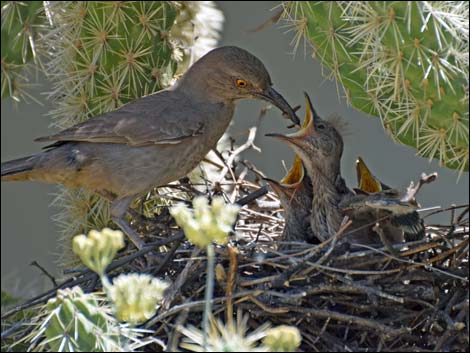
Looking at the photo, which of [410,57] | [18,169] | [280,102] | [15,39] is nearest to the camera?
[410,57]

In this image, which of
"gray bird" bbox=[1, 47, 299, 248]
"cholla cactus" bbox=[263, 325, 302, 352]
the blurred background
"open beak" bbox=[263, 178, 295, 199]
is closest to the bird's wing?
"gray bird" bbox=[1, 47, 299, 248]

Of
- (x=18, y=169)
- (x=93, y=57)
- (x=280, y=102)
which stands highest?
(x=93, y=57)

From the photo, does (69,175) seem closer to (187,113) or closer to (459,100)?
(187,113)

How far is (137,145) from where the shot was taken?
15.0ft

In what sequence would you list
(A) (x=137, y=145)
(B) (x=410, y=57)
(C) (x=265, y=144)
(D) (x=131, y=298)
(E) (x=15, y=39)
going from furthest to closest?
(C) (x=265, y=144) < (A) (x=137, y=145) < (E) (x=15, y=39) < (B) (x=410, y=57) < (D) (x=131, y=298)

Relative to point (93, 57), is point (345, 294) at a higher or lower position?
lower

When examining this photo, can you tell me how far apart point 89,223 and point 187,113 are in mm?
739

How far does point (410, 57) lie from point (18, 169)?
6.01 ft

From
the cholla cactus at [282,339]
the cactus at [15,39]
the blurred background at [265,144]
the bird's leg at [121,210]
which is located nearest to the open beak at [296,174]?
the bird's leg at [121,210]

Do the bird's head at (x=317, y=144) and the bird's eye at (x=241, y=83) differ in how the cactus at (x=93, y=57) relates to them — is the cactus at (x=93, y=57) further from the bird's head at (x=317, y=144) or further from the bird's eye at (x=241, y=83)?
the bird's head at (x=317, y=144)

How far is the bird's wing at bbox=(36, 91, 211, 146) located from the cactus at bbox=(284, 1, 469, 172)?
809 mm

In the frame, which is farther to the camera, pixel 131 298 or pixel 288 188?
pixel 288 188

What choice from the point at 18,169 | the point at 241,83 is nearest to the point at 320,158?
the point at 241,83

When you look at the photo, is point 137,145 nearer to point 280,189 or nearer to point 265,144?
point 280,189
